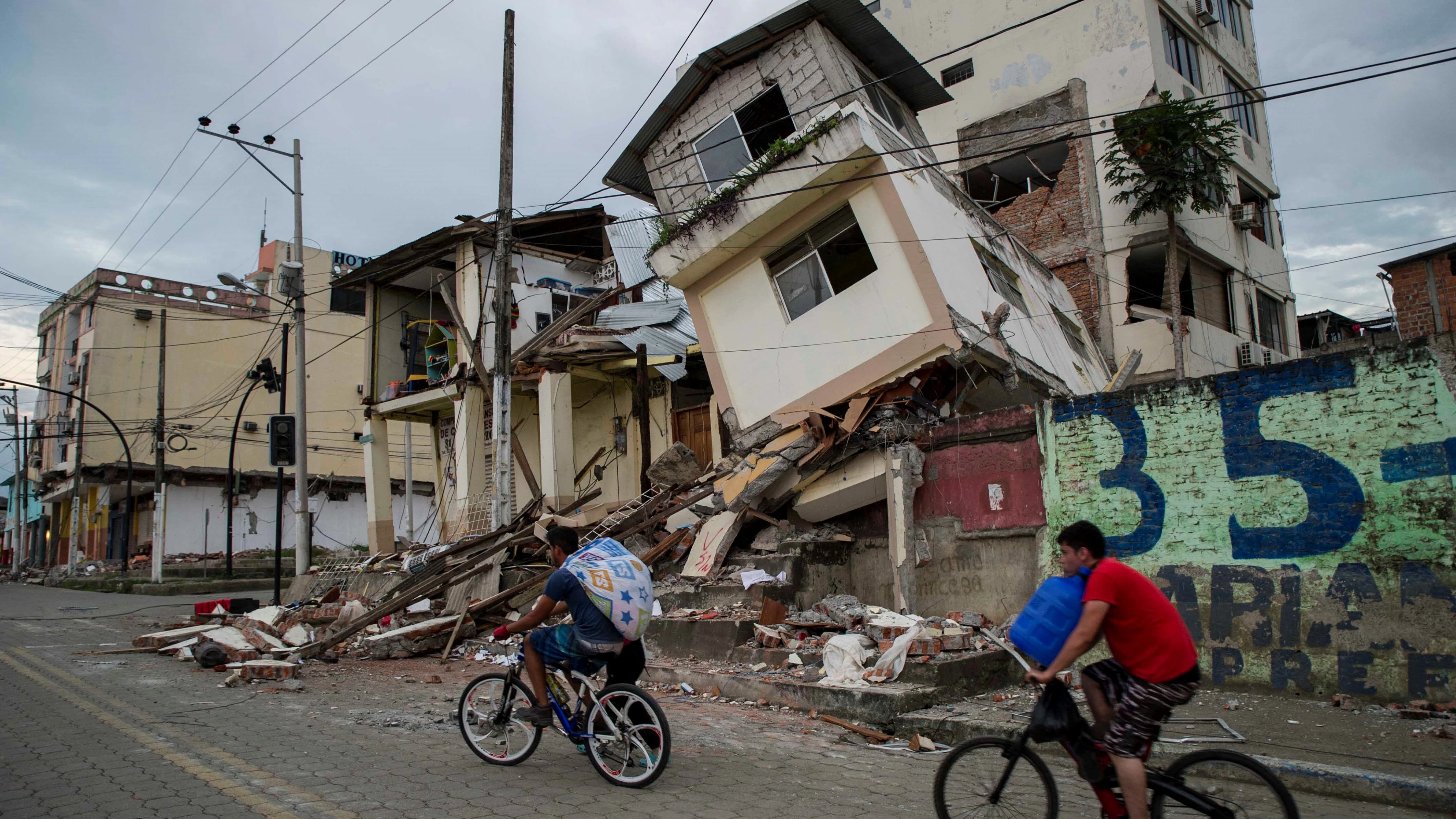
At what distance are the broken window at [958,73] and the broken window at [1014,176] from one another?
2.91m

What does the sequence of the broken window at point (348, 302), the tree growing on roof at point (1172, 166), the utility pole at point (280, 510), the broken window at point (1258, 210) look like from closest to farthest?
the utility pole at point (280, 510) → the tree growing on roof at point (1172, 166) → the broken window at point (1258, 210) → the broken window at point (348, 302)

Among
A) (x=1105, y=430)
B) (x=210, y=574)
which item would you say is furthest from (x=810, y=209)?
(x=210, y=574)

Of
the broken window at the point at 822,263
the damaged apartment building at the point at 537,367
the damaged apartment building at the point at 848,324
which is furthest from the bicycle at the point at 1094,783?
the damaged apartment building at the point at 537,367

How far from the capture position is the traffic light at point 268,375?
21.0 metres

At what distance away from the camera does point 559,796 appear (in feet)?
15.4

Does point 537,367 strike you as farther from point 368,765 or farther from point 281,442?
point 368,765

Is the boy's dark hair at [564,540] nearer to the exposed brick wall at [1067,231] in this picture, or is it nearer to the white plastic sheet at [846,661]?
the white plastic sheet at [846,661]

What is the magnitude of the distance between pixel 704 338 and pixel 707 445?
4.07m

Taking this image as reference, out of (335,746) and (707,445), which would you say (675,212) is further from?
(335,746)

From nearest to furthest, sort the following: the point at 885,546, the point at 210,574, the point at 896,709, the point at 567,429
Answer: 1. the point at 896,709
2. the point at 885,546
3. the point at 567,429
4. the point at 210,574

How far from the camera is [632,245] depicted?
758 inches

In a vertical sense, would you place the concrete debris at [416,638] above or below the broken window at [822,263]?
below

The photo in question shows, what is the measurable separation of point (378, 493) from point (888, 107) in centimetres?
1465

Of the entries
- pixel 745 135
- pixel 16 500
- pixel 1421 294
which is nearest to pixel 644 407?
pixel 745 135
